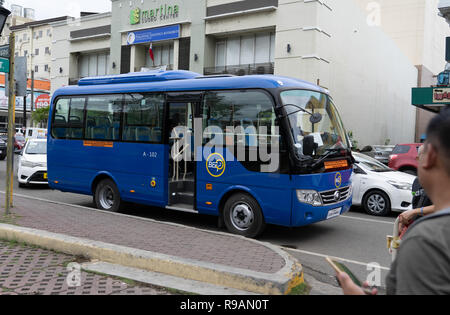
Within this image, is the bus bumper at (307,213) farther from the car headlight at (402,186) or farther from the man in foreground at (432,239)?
the man in foreground at (432,239)

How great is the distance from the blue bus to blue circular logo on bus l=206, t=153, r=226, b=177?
0.02 m

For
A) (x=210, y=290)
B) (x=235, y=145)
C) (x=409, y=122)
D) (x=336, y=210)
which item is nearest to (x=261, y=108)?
(x=235, y=145)

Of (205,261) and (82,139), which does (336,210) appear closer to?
(205,261)

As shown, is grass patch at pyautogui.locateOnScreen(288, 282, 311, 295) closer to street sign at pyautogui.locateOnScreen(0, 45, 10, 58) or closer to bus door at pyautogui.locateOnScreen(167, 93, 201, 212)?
bus door at pyautogui.locateOnScreen(167, 93, 201, 212)

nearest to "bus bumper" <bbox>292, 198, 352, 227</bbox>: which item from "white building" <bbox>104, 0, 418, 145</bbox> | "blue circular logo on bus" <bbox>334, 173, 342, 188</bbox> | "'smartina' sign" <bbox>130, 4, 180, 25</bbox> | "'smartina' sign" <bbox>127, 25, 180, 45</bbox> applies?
"blue circular logo on bus" <bbox>334, 173, 342, 188</bbox>

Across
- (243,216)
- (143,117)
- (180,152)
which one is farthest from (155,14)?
(243,216)

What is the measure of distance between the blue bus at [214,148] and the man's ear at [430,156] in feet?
17.6

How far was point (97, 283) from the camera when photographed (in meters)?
4.82

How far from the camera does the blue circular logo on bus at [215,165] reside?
26.3 feet

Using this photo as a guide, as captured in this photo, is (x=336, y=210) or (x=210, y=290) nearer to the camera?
(x=210, y=290)

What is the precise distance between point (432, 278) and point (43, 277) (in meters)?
4.57

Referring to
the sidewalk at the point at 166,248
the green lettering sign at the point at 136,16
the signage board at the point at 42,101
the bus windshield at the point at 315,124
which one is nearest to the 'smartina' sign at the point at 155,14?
the green lettering sign at the point at 136,16

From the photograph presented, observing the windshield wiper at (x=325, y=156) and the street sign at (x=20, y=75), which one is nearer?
the windshield wiper at (x=325, y=156)

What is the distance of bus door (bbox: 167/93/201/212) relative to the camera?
896 centimetres
